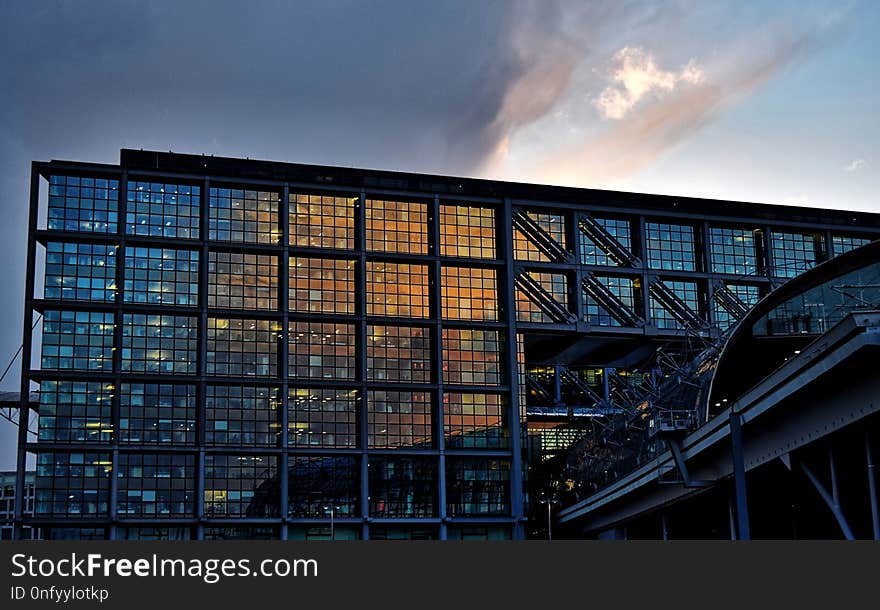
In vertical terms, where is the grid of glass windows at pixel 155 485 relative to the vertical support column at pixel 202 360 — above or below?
below

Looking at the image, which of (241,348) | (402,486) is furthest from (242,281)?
(402,486)

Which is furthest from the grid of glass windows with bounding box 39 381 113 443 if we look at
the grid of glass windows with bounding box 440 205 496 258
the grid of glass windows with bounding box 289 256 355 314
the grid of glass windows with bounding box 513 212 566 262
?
the grid of glass windows with bounding box 513 212 566 262

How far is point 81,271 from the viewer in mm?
106812

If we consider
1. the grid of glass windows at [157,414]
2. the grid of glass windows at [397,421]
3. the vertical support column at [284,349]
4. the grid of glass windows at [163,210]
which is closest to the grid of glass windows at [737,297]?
the grid of glass windows at [397,421]

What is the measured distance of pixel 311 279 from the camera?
11225 centimetres

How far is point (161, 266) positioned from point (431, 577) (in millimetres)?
89724

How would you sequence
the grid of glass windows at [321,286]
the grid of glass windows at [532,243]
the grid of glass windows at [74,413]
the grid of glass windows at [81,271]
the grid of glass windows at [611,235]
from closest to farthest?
the grid of glass windows at [74,413], the grid of glass windows at [81,271], the grid of glass windows at [321,286], the grid of glass windows at [532,243], the grid of glass windows at [611,235]

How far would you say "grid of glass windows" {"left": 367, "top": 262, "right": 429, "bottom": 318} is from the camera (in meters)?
113

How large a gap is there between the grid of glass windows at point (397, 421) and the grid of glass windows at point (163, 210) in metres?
23.2

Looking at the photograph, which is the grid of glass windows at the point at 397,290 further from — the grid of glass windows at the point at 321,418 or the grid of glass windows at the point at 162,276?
the grid of glass windows at the point at 162,276

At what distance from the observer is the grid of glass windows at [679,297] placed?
120 meters

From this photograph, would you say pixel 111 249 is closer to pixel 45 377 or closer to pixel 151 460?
pixel 45 377

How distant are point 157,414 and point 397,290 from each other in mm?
25267

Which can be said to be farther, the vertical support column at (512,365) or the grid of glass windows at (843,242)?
the grid of glass windows at (843,242)
